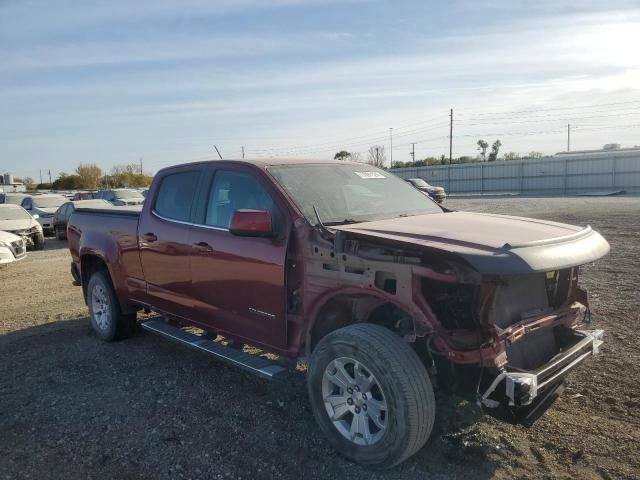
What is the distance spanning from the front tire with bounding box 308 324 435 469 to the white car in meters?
10.1

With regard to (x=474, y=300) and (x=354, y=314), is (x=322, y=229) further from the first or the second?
(x=474, y=300)

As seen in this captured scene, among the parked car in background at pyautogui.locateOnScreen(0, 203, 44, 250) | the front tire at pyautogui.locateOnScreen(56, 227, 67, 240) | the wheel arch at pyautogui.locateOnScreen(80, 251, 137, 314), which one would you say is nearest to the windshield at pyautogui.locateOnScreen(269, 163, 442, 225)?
the wheel arch at pyautogui.locateOnScreen(80, 251, 137, 314)

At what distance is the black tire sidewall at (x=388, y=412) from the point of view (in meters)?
3.24

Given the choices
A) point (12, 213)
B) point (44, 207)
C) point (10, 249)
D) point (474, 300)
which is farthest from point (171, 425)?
point (44, 207)

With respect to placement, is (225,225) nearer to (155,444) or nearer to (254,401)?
(254,401)

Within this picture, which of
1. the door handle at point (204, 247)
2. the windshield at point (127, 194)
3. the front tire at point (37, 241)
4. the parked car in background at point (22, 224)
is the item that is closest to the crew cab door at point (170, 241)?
the door handle at point (204, 247)

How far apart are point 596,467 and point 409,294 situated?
1.58m

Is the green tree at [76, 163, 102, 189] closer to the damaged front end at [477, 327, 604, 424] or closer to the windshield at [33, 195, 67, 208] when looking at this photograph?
the windshield at [33, 195, 67, 208]

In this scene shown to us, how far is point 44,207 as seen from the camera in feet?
68.6

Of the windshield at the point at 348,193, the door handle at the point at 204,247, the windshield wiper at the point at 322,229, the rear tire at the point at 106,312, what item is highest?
the windshield at the point at 348,193

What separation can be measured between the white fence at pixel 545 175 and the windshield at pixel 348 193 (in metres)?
43.1

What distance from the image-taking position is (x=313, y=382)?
12.2 ft

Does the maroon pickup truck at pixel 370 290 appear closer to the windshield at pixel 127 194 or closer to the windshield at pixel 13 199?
the windshield at pixel 127 194

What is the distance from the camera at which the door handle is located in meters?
4.60
